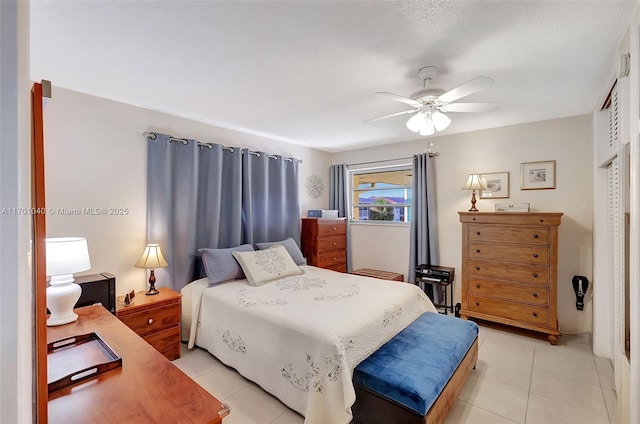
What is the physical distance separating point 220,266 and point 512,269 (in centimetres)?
314

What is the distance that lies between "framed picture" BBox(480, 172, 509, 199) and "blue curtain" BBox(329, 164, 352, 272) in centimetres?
206

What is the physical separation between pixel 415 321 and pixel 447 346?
470mm

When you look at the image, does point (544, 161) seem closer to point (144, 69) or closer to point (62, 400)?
point (144, 69)

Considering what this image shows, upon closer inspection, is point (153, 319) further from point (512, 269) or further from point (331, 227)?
point (512, 269)

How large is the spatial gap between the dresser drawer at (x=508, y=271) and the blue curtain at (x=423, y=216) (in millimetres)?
659

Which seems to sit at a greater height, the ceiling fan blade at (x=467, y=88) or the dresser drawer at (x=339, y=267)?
the ceiling fan blade at (x=467, y=88)

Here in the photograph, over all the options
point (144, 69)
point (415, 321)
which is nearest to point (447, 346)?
point (415, 321)

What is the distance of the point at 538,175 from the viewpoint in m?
3.30

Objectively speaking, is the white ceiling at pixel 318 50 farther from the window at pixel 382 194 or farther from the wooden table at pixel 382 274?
the wooden table at pixel 382 274

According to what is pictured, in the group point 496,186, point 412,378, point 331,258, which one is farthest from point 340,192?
point 412,378

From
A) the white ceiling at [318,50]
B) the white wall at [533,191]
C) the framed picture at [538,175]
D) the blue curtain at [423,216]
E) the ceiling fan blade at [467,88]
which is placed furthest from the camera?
the blue curtain at [423,216]

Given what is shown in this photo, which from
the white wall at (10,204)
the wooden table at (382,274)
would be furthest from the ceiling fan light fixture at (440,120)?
the wooden table at (382,274)

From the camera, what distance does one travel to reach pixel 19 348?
1.45 ft

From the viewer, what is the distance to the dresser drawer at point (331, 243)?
4.31 meters
